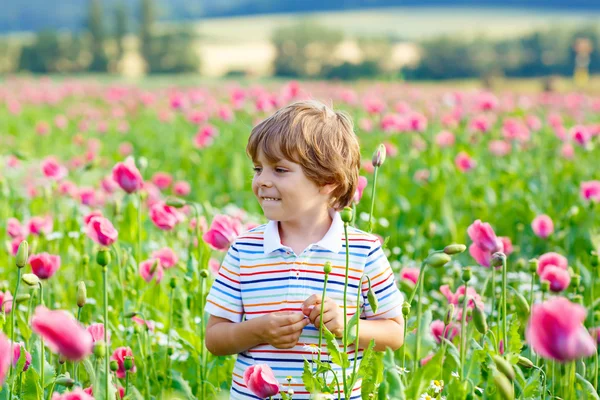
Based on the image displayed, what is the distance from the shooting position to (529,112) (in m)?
9.84

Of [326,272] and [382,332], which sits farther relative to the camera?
[382,332]

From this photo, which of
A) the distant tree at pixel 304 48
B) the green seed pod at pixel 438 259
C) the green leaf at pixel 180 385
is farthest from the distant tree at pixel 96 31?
the green seed pod at pixel 438 259

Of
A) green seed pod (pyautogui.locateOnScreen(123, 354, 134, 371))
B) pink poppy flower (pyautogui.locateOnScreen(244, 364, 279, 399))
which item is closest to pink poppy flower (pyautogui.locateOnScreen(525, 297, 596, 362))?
pink poppy flower (pyautogui.locateOnScreen(244, 364, 279, 399))

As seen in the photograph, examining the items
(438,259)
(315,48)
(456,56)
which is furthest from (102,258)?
(315,48)

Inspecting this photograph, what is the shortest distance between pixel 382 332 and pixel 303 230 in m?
0.30

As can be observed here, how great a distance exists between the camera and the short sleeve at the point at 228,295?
6.45ft

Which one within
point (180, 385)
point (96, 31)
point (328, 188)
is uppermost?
point (96, 31)

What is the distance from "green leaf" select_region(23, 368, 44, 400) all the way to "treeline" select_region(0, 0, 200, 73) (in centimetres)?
4286

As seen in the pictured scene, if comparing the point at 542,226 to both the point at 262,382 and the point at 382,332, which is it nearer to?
the point at 382,332

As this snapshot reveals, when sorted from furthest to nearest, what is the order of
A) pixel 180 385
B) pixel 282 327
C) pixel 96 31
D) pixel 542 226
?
1. pixel 96 31
2. pixel 542 226
3. pixel 180 385
4. pixel 282 327

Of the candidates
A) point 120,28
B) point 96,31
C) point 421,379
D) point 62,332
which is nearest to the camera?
point 62,332

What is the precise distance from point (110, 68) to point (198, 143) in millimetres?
40014

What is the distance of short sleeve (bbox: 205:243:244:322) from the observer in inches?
77.4

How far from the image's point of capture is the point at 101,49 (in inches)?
1839
